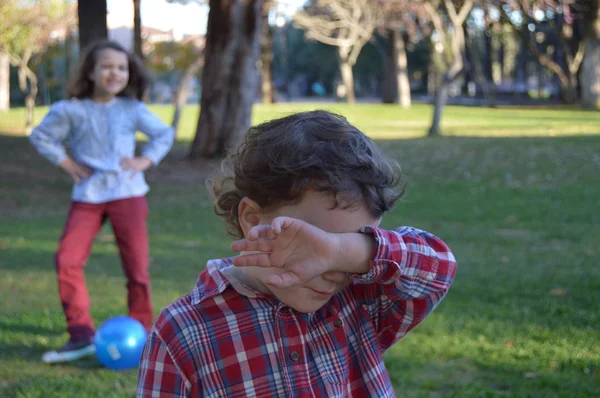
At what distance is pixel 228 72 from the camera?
52.5ft

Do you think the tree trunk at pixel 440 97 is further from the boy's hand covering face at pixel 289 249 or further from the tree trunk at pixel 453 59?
the boy's hand covering face at pixel 289 249

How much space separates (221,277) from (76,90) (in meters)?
3.49

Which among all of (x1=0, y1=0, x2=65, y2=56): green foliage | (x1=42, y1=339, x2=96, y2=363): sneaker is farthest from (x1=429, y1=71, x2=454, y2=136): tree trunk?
(x1=42, y1=339, x2=96, y2=363): sneaker

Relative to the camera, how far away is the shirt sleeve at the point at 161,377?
Answer: 180 cm

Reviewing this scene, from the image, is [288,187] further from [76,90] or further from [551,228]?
[551,228]

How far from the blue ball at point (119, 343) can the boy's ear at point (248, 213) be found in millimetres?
2841

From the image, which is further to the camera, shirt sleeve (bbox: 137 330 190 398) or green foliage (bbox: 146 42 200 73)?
green foliage (bbox: 146 42 200 73)

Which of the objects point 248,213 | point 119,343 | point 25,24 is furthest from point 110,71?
point 25,24

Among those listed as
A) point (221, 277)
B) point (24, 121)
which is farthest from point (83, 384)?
point (24, 121)

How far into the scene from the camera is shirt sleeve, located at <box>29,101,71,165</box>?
16.2 feet

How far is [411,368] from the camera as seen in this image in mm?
4418

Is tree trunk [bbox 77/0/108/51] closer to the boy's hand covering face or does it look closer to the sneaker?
the sneaker

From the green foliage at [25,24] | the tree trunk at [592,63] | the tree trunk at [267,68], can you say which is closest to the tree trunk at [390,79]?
the tree trunk at [267,68]

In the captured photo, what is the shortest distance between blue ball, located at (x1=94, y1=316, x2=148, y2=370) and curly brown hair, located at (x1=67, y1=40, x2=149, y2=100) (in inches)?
55.6
